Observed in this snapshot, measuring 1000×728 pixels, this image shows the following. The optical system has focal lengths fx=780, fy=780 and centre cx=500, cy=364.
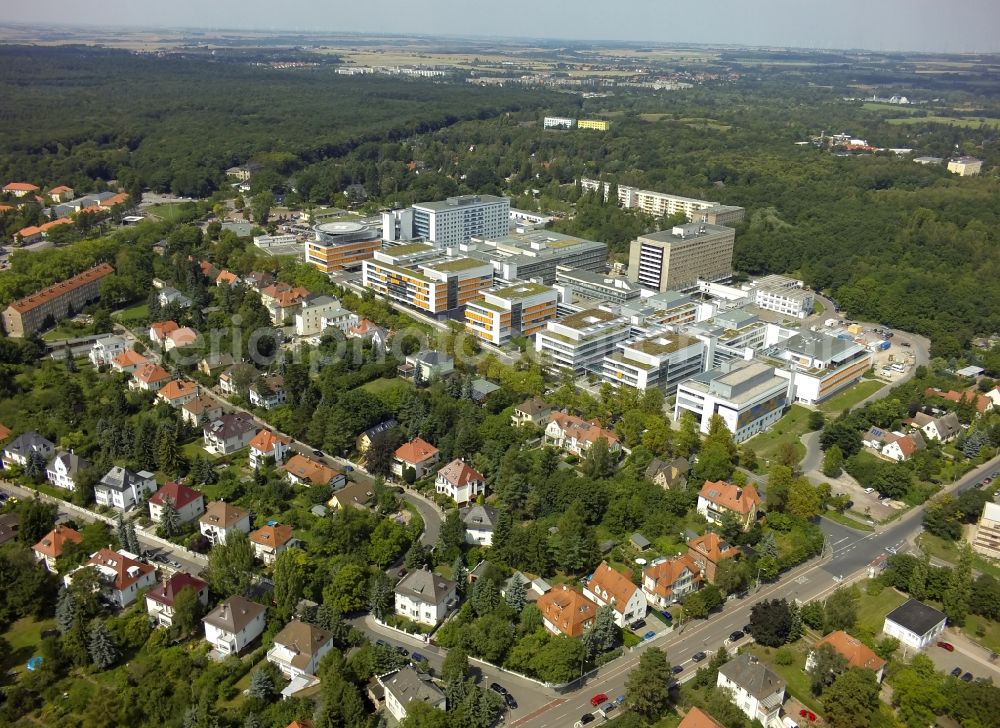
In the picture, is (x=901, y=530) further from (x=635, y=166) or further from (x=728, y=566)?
(x=635, y=166)

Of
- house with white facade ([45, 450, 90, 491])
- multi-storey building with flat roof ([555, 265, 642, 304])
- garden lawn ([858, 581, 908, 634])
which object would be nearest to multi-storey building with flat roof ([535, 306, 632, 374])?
multi-storey building with flat roof ([555, 265, 642, 304])

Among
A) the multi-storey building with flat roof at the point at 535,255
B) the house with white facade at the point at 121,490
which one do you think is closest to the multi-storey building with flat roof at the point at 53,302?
the house with white facade at the point at 121,490

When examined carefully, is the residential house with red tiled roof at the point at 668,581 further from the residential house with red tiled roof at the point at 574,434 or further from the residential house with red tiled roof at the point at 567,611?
the residential house with red tiled roof at the point at 574,434

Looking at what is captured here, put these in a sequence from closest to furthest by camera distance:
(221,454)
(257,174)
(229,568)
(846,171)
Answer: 1. (229,568)
2. (221,454)
3. (257,174)
4. (846,171)

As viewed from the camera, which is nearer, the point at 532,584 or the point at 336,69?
the point at 532,584

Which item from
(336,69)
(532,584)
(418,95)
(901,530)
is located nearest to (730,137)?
(418,95)

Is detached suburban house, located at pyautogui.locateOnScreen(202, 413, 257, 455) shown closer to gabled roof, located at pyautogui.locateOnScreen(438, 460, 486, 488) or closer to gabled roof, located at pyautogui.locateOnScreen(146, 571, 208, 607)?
gabled roof, located at pyautogui.locateOnScreen(438, 460, 486, 488)
